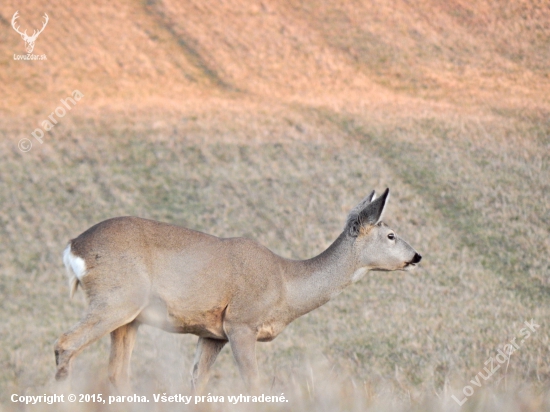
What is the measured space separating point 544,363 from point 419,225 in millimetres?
9943

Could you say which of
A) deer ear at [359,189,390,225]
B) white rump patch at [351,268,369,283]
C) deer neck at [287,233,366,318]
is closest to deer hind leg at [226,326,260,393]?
deer neck at [287,233,366,318]

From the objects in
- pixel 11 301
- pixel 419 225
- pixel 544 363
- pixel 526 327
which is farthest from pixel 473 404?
pixel 419 225

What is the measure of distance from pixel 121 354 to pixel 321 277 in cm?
234

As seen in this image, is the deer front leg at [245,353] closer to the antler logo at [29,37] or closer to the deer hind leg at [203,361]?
the deer hind leg at [203,361]

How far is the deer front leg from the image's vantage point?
7.75 meters

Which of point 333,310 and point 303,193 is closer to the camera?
point 333,310

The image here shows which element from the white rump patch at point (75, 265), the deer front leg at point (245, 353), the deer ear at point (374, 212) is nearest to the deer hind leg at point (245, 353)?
the deer front leg at point (245, 353)

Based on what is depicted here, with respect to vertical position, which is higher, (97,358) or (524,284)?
(524,284)

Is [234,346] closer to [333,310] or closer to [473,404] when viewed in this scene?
[473,404]

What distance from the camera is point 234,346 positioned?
7930 millimetres

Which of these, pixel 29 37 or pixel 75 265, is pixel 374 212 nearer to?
pixel 75 265

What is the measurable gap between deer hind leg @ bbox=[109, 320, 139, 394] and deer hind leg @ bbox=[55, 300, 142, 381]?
0.51 metres

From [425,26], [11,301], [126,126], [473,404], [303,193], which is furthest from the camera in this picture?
[425,26]

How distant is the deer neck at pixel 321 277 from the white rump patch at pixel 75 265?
2203 mm
